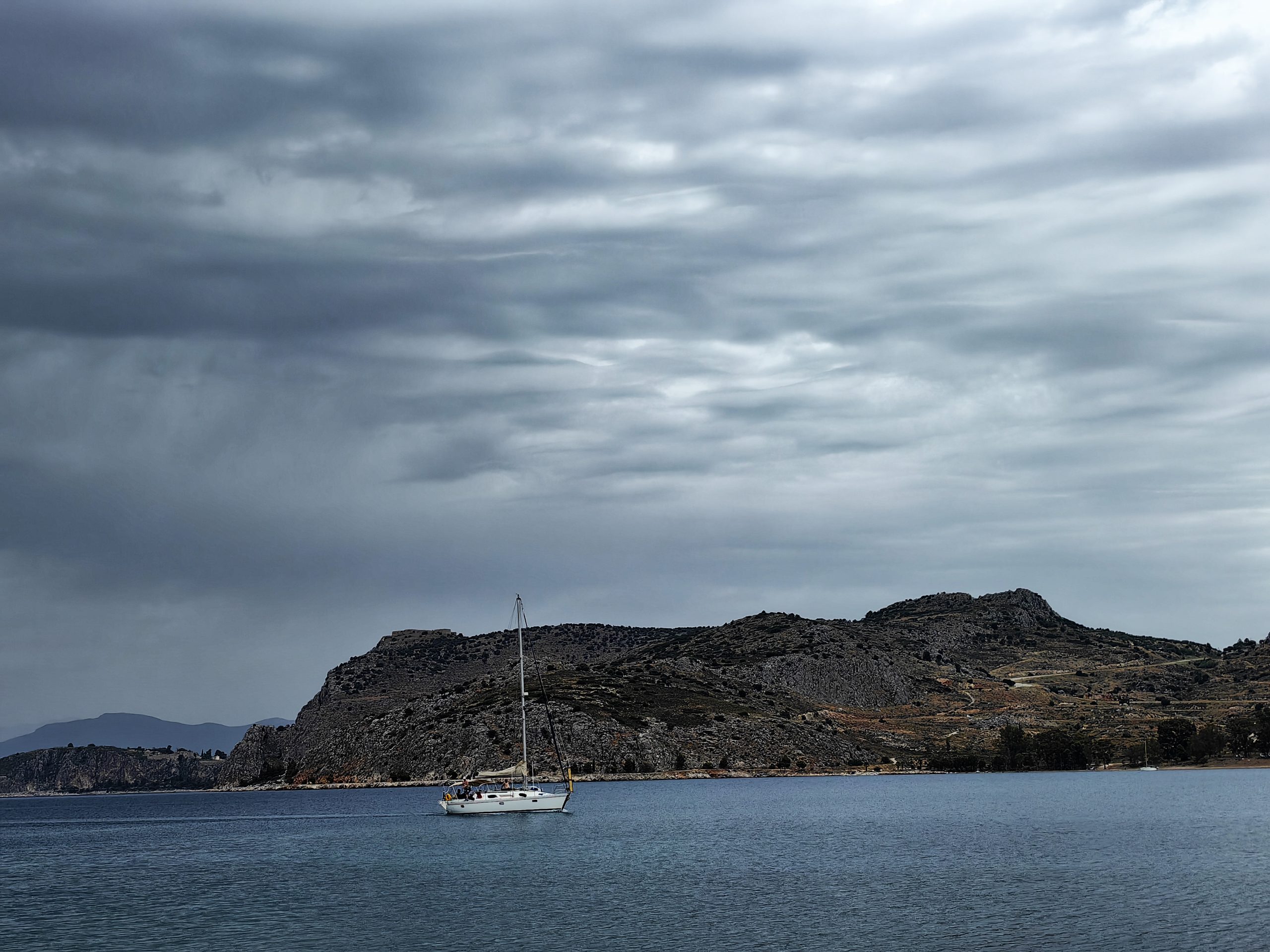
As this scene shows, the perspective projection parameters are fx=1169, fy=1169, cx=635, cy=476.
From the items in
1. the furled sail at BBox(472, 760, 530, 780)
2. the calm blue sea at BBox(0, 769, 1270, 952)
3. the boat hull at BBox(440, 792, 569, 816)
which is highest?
the furled sail at BBox(472, 760, 530, 780)

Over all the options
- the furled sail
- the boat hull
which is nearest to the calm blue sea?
the boat hull

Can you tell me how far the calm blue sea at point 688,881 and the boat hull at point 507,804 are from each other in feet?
5.91

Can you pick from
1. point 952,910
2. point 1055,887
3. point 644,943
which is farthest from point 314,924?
point 1055,887

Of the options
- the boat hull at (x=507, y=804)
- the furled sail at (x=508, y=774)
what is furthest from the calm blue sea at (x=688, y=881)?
the furled sail at (x=508, y=774)

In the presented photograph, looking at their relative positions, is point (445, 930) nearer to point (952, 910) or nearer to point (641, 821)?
point (952, 910)

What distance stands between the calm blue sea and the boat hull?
1.80 meters

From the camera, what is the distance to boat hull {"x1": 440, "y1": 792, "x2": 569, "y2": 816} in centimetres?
14038

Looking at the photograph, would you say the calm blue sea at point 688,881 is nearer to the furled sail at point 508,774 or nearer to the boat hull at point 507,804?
the boat hull at point 507,804

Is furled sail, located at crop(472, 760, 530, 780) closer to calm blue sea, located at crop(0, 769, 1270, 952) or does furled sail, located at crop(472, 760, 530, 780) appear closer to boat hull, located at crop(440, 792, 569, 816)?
boat hull, located at crop(440, 792, 569, 816)

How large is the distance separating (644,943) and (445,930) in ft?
39.4

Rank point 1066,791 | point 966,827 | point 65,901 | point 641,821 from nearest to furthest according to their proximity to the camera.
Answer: point 65,901 < point 966,827 < point 641,821 < point 1066,791

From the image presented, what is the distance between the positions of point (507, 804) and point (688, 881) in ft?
215

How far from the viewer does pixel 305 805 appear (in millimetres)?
197750

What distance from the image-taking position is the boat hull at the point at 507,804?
461 feet
